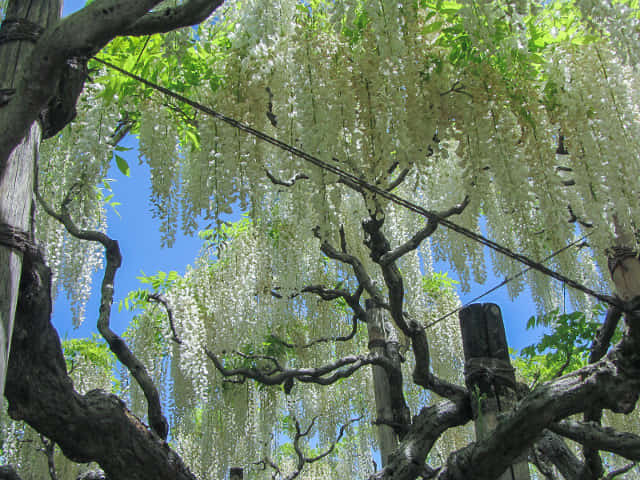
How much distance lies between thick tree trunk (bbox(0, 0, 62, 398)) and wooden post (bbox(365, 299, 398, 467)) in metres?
3.52

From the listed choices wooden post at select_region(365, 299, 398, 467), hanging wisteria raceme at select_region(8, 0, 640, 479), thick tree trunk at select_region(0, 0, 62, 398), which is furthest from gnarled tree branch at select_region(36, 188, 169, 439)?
wooden post at select_region(365, 299, 398, 467)

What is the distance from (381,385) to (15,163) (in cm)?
408

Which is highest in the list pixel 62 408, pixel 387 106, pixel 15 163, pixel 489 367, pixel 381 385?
pixel 387 106

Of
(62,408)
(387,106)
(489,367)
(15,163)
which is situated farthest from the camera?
(387,106)

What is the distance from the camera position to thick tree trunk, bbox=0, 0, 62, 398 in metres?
Answer: 1.81

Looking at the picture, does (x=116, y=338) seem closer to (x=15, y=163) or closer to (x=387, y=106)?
(x=15, y=163)

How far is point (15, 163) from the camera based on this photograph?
1948mm

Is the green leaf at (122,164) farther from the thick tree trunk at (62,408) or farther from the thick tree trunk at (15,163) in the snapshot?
the thick tree trunk at (15,163)

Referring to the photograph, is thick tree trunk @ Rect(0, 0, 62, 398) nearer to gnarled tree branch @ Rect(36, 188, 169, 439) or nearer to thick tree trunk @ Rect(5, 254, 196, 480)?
thick tree trunk @ Rect(5, 254, 196, 480)

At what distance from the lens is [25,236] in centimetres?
193

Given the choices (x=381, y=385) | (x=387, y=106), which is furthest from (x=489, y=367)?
(x=381, y=385)

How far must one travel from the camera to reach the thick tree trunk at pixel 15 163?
181cm

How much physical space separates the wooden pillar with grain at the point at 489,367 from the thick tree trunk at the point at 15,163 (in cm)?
226

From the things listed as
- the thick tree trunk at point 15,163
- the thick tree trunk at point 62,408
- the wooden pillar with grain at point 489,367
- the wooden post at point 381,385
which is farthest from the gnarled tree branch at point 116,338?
the wooden post at point 381,385
